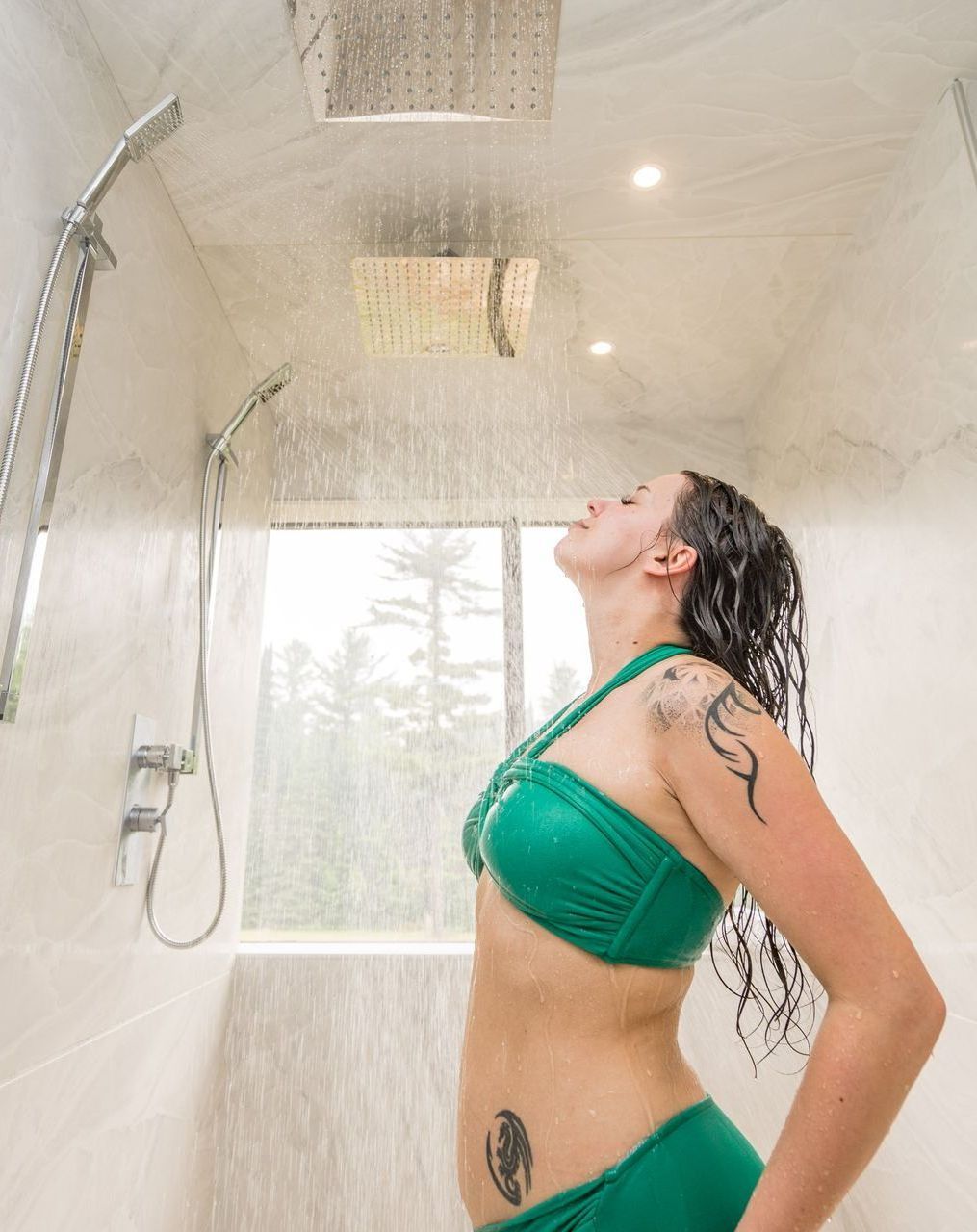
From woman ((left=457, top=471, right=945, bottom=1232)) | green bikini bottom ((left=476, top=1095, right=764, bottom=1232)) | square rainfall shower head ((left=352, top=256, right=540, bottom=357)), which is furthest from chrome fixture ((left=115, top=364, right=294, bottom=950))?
green bikini bottom ((left=476, top=1095, right=764, bottom=1232))

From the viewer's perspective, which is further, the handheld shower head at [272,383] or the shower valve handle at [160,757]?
the handheld shower head at [272,383]

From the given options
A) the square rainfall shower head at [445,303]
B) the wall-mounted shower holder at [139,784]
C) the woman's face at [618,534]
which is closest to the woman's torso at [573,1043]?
the woman's face at [618,534]

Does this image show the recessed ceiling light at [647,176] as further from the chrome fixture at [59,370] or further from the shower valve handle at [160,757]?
the shower valve handle at [160,757]

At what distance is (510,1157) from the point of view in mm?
796

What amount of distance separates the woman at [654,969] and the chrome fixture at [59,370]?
0.65 meters

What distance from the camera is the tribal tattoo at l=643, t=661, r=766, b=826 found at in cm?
76

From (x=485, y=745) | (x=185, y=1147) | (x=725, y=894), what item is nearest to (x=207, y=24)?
(x=725, y=894)

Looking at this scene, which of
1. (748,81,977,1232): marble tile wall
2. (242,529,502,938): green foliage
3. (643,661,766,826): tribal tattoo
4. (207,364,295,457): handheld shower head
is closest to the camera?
(643,661,766,826): tribal tattoo

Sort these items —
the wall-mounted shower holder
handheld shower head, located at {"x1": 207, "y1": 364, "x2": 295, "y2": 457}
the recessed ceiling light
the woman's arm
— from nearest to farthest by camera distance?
the woman's arm
the wall-mounted shower holder
the recessed ceiling light
handheld shower head, located at {"x1": 207, "y1": 364, "x2": 295, "y2": 457}

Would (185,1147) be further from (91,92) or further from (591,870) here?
(91,92)

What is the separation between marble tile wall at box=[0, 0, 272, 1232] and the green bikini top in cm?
72

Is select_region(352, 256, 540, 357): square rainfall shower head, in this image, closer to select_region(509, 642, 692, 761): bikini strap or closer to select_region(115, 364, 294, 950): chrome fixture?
select_region(115, 364, 294, 950): chrome fixture

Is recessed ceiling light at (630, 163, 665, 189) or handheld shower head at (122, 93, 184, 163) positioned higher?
recessed ceiling light at (630, 163, 665, 189)

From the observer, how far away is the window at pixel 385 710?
7.33ft
